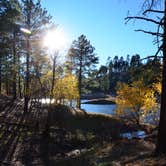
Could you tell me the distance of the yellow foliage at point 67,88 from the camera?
165 feet

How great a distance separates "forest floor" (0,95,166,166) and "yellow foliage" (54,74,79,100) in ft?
49.7

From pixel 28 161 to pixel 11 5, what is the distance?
15.7 meters

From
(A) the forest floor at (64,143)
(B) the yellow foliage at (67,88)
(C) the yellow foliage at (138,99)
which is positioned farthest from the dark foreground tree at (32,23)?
(B) the yellow foliage at (67,88)

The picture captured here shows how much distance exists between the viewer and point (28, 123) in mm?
24141

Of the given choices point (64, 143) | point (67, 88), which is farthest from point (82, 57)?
point (64, 143)

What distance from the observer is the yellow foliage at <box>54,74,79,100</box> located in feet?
165

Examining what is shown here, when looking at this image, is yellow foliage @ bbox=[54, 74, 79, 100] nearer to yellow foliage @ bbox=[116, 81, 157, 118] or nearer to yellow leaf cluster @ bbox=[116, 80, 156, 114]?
yellow foliage @ bbox=[116, 81, 157, 118]

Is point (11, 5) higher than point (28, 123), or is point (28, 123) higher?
point (11, 5)

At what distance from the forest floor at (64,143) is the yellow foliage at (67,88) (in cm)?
1516

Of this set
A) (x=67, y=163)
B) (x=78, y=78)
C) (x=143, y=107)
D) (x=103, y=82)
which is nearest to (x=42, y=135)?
(x=67, y=163)

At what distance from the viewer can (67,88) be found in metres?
50.6

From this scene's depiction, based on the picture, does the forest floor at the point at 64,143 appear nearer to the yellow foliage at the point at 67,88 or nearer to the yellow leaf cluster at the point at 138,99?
the yellow leaf cluster at the point at 138,99

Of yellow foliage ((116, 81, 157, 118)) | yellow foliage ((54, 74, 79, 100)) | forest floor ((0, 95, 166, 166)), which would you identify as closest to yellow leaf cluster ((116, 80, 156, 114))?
yellow foliage ((116, 81, 157, 118))

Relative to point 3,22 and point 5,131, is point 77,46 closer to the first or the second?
point 3,22
